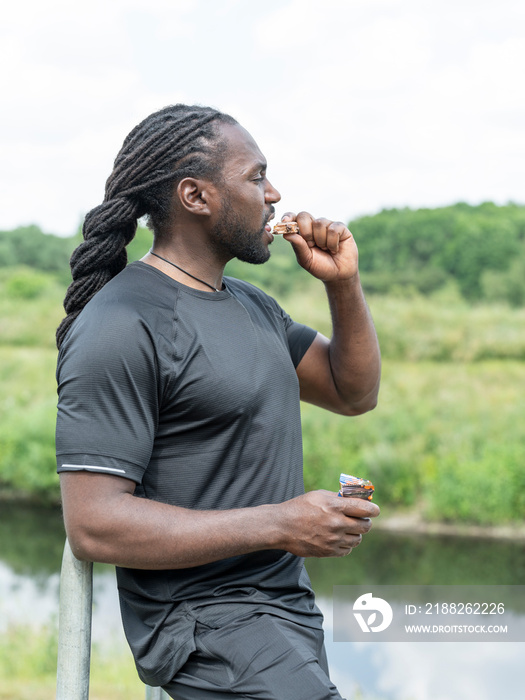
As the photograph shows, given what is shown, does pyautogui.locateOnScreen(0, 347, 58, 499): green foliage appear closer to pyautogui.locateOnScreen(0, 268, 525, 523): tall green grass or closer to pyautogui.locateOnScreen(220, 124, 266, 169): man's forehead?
pyautogui.locateOnScreen(0, 268, 525, 523): tall green grass

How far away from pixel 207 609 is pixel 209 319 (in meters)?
0.68

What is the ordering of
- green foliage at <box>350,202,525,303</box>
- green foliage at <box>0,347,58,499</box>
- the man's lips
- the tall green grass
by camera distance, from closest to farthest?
the man's lips < the tall green grass < green foliage at <box>0,347,58,499</box> < green foliage at <box>350,202,525,303</box>

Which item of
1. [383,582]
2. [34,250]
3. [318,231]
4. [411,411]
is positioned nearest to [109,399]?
[318,231]

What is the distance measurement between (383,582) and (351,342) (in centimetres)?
819

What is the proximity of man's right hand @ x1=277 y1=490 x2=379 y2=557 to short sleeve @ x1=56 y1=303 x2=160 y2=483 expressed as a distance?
34cm

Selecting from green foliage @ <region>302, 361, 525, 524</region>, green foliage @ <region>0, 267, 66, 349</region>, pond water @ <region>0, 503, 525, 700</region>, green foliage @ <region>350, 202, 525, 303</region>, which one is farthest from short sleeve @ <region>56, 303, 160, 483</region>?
green foliage @ <region>350, 202, 525, 303</region>

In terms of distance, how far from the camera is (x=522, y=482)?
11.8m

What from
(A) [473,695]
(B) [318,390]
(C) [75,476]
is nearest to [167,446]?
(C) [75,476]

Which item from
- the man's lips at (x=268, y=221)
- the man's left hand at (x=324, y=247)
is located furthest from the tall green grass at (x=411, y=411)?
the man's lips at (x=268, y=221)

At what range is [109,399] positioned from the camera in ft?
5.37

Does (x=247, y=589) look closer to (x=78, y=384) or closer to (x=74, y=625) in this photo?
(x=74, y=625)

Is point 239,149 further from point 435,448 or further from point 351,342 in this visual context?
point 435,448

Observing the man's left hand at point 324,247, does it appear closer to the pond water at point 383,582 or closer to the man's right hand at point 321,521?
the man's right hand at point 321,521

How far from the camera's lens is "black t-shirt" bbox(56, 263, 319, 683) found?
164cm
